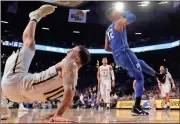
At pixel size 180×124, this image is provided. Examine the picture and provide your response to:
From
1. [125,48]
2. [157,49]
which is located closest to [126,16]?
[125,48]

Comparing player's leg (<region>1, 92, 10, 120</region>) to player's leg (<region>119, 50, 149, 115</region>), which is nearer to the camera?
player's leg (<region>1, 92, 10, 120</region>)

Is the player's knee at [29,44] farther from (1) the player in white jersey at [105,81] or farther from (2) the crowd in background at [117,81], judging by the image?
(2) the crowd in background at [117,81]

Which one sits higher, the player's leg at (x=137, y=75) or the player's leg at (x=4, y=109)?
the player's leg at (x=137, y=75)

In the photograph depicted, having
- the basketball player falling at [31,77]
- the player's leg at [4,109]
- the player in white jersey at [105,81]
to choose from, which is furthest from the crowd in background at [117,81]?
the basketball player falling at [31,77]

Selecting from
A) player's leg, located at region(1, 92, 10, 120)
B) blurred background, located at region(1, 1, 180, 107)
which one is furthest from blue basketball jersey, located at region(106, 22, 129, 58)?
blurred background, located at region(1, 1, 180, 107)

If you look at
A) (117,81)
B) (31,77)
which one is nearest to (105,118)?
(31,77)

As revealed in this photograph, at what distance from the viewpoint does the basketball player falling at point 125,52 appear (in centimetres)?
402

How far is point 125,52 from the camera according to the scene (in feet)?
13.6

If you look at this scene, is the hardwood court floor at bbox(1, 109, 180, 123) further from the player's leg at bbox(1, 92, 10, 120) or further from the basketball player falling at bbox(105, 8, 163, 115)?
the basketball player falling at bbox(105, 8, 163, 115)

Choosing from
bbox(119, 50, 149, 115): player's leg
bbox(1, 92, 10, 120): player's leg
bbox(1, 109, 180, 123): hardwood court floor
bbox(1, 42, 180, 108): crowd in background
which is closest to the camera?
bbox(1, 109, 180, 123): hardwood court floor

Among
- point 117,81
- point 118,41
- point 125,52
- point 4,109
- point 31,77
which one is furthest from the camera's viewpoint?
point 117,81

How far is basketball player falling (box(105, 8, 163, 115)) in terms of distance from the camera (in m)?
4.02

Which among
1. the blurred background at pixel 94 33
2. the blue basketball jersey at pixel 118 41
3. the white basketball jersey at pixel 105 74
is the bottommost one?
the white basketball jersey at pixel 105 74

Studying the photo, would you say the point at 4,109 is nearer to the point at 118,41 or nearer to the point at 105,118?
the point at 105,118
